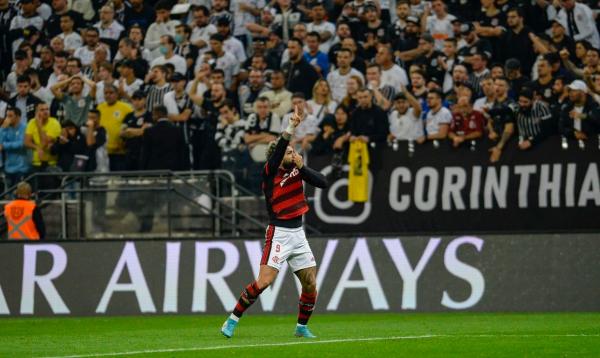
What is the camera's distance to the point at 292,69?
2206 centimetres

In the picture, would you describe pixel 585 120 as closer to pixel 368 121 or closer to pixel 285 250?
pixel 368 121

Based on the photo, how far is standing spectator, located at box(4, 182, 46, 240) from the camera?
802 inches

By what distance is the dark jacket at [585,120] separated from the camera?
60.4 ft

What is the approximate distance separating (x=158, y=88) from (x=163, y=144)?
1993 millimetres

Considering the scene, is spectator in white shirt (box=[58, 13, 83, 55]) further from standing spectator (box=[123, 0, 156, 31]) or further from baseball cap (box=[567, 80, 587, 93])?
baseball cap (box=[567, 80, 587, 93])

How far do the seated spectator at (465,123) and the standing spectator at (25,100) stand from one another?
896 cm

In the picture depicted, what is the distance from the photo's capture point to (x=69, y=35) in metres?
26.0

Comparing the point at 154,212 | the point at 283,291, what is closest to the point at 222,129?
the point at 154,212

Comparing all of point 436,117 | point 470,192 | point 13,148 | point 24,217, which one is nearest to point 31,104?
point 13,148

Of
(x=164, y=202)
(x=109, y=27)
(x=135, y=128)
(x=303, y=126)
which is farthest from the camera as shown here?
(x=109, y=27)

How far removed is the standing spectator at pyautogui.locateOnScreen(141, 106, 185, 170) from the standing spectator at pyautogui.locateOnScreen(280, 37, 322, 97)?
7.68ft

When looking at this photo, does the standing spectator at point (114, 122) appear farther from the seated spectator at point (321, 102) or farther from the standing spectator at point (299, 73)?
the seated spectator at point (321, 102)

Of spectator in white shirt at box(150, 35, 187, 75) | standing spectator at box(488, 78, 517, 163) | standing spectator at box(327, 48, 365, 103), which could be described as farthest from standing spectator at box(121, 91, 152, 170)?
standing spectator at box(488, 78, 517, 163)

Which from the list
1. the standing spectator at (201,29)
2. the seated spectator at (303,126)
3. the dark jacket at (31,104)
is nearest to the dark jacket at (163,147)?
the seated spectator at (303,126)
